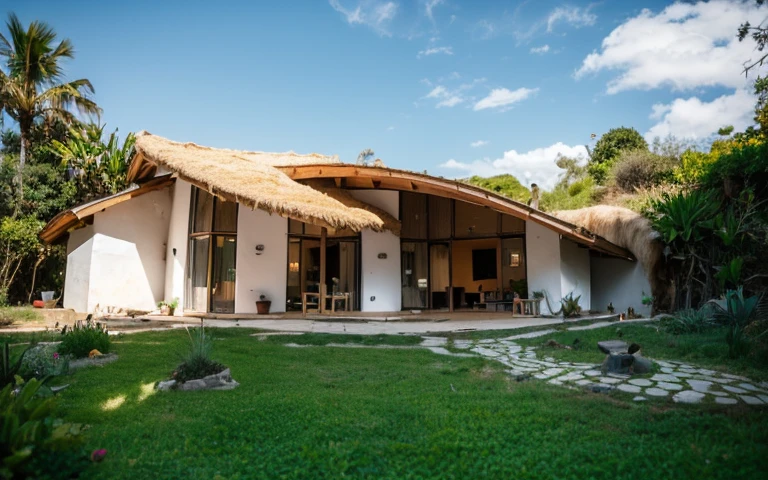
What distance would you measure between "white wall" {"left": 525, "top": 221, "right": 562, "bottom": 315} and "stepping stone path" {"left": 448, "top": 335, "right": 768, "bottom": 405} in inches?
249

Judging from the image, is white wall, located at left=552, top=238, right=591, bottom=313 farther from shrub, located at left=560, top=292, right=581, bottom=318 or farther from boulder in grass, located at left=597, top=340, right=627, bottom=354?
boulder in grass, located at left=597, top=340, right=627, bottom=354

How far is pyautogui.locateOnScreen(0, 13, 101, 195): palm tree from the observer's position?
15789 mm

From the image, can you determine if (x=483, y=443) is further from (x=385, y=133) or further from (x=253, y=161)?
(x=385, y=133)

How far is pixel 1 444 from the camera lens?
231 cm

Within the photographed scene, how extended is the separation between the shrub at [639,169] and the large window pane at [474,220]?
6.46 metres

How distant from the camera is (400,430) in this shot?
3312mm

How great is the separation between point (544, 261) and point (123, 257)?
413 inches

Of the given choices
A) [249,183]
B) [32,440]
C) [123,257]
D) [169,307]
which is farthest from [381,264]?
[32,440]

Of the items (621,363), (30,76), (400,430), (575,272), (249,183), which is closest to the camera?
(400,430)

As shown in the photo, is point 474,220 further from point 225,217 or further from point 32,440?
point 32,440

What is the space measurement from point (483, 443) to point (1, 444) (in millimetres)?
2490

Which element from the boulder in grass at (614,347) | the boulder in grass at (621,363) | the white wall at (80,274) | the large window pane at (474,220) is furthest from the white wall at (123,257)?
the boulder in grass at (621,363)

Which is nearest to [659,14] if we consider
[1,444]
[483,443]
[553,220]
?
[553,220]

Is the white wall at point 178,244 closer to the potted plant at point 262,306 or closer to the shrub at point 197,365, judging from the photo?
the potted plant at point 262,306
